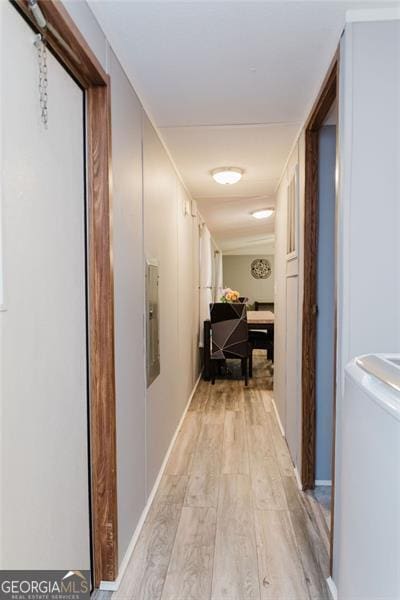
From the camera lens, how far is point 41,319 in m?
1.06

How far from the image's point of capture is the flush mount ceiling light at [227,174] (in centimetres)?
312

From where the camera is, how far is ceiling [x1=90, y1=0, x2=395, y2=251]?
134 centimetres

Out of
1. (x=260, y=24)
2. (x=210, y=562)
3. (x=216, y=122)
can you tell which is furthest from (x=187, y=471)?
(x=260, y=24)

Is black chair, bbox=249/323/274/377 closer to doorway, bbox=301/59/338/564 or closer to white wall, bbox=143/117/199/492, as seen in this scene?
white wall, bbox=143/117/199/492

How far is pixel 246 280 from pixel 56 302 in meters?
9.54

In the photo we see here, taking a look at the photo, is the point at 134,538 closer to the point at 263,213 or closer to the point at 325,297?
the point at 325,297

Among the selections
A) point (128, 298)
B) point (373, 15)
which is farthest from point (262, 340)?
point (373, 15)

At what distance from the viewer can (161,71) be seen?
5.68 feet

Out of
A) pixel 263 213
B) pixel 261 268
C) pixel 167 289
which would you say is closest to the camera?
pixel 167 289

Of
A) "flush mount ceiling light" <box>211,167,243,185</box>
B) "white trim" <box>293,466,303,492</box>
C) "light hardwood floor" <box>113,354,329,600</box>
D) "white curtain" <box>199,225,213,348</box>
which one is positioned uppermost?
"flush mount ceiling light" <box>211,167,243,185</box>

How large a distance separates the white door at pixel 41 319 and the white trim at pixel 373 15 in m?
1.01

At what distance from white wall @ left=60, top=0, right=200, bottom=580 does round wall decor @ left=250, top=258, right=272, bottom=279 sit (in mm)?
7661

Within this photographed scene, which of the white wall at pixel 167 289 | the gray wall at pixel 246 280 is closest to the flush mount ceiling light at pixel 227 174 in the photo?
the white wall at pixel 167 289

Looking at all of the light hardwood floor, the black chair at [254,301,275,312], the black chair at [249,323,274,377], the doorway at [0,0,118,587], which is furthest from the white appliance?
the black chair at [254,301,275,312]
